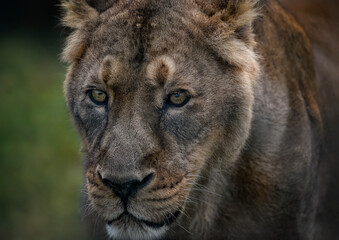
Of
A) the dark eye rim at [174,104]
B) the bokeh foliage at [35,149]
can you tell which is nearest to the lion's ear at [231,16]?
the dark eye rim at [174,104]

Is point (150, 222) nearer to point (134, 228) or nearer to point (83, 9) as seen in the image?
point (134, 228)

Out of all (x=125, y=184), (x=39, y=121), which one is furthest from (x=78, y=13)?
(x=39, y=121)

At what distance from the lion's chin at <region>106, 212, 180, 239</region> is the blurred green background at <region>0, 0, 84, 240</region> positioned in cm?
186

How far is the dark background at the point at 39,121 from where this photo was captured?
6.05m

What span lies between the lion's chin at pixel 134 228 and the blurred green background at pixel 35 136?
1.86 meters

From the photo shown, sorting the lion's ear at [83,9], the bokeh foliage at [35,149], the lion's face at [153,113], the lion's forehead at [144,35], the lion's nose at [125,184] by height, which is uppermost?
the lion's ear at [83,9]

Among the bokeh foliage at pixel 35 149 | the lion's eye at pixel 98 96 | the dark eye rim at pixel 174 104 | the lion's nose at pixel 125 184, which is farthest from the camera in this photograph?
the bokeh foliage at pixel 35 149

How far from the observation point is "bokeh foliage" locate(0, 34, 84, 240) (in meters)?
7.61

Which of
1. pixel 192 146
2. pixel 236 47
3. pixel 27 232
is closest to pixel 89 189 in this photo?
pixel 192 146

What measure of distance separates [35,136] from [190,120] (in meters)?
5.49

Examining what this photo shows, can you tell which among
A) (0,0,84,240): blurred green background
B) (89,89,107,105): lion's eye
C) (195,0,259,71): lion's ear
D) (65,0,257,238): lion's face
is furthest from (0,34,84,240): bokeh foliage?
(195,0,259,71): lion's ear

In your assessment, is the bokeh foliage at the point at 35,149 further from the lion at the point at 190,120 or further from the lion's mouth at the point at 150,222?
the lion's mouth at the point at 150,222

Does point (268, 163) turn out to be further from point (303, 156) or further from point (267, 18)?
point (267, 18)

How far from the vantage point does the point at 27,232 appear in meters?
7.43
